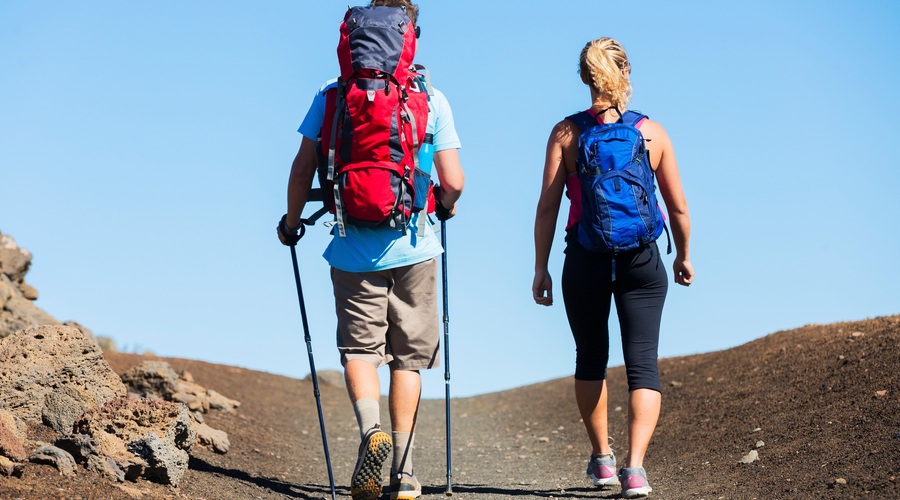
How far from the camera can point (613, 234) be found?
626 cm

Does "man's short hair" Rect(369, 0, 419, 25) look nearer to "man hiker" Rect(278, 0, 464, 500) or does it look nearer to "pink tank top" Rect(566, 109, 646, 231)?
"man hiker" Rect(278, 0, 464, 500)

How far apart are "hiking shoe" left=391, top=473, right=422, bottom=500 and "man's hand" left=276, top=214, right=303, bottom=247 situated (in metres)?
1.76

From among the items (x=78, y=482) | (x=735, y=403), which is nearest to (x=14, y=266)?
(x=78, y=482)

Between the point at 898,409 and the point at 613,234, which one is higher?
the point at 613,234

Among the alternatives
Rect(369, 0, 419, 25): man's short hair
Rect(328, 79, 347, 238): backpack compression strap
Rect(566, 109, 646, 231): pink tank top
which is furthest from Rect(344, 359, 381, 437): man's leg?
Rect(369, 0, 419, 25): man's short hair

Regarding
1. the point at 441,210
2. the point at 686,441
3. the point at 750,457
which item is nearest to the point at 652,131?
the point at 441,210

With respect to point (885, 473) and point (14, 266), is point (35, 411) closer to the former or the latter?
point (885, 473)

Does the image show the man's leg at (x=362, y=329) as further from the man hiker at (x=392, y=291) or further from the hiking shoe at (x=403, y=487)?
the hiking shoe at (x=403, y=487)

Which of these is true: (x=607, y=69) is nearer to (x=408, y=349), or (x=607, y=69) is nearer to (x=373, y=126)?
(x=373, y=126)

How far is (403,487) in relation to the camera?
6461mm

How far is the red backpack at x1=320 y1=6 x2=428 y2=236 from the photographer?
6148 millimetres

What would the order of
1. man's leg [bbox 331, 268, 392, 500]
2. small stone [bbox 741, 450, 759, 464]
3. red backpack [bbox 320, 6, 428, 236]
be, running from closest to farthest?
1. red backpack [bbox 320, 6, 428, 236]
2. man's leg [bbox 331, 268, 392, 500]
3. small stone [bbox 741, 450, 759, 464]

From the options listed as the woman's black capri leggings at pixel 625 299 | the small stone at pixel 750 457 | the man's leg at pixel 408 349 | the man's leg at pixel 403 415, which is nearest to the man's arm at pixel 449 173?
the man's leg at pixel 408 349

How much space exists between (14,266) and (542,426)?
7.31 m
